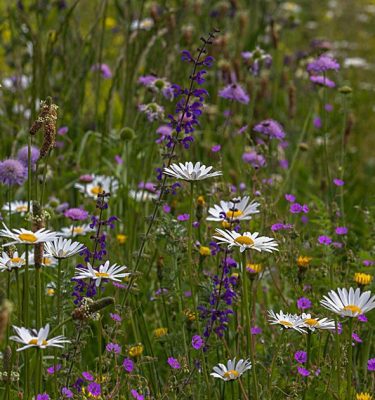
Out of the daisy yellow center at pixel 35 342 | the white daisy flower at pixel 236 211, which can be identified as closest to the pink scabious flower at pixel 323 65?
the white daisy flower at pixel 236 211

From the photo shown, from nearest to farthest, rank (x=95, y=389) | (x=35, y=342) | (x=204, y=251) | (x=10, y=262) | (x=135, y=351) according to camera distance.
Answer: (x=35, y=342) → (x=10, y=262) → (x=95, y=389) → (x=135, y=351) → (x=204, y=251)

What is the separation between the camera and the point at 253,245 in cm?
143

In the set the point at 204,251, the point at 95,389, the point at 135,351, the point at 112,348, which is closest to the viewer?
the point at 95,389

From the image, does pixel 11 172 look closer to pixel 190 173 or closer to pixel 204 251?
pixel 204 251

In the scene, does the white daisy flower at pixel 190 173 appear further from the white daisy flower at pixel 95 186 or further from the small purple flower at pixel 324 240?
the white daisy flower at pixel 95 186

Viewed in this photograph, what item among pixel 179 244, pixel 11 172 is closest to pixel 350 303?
pixel 179 244

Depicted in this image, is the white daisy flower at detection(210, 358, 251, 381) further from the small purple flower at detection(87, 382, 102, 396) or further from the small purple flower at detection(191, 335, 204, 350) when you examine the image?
the small purple flower at detection(87, 382, 102, 396)

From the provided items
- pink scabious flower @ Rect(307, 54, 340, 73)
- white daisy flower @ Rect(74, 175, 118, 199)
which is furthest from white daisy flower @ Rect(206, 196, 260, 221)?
pink scabious flower @ Rect(307, 54, 340, 73)

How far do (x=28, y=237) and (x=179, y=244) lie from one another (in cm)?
58

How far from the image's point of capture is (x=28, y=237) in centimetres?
129

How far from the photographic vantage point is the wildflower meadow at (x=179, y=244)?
58.5 inches

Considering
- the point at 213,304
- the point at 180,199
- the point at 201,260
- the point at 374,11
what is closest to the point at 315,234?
the point at 180,199

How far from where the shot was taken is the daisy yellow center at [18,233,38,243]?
1273 millimetres

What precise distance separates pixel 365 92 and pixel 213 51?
1.87m
